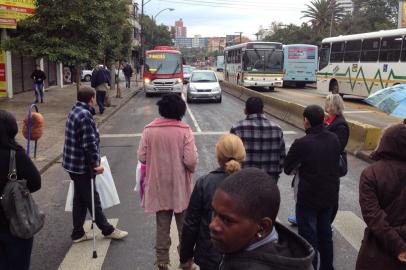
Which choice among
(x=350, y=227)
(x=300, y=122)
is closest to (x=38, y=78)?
(x=300, y=122)

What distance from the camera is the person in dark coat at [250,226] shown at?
188 cm

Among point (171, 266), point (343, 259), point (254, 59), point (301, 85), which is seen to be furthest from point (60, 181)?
point (301, 85)

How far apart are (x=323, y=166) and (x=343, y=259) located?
139 centimetres

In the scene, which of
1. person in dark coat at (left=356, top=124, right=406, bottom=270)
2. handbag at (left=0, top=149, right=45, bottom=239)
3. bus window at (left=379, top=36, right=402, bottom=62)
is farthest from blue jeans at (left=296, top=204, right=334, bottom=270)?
bus window at (left=379, top=36, right=402, bottom=62)

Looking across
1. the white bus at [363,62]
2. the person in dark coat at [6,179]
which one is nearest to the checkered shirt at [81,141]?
the person in dark coat at [6,179]

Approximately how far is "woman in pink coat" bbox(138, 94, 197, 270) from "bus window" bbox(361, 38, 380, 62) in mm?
18910

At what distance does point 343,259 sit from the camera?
5.30 metres

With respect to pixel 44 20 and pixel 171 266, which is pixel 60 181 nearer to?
pixel 171 266

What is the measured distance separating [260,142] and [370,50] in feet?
61.7

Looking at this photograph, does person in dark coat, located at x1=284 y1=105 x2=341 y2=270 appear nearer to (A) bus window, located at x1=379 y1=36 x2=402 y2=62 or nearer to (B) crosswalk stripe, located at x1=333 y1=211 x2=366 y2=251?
(B) crosswalk stripe, located at x1=333 y1=211 x2=366 y2=251

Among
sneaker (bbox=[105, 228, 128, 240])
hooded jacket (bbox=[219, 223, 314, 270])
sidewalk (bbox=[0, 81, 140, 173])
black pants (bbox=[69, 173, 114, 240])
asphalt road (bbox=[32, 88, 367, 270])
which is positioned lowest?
sidewalk (bbox=[0, 81, 140, 173])

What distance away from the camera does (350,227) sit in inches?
251

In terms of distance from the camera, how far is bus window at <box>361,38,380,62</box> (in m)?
21.5

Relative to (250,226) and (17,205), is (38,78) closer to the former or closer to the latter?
(17,205)
